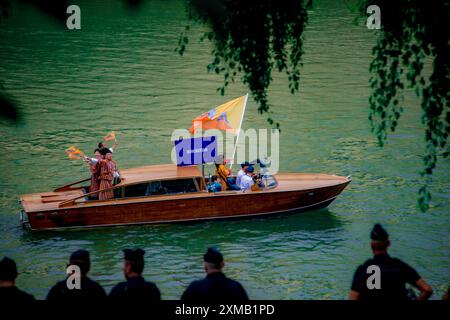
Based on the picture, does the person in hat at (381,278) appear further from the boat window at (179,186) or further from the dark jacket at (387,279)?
the boat window at (179,186)

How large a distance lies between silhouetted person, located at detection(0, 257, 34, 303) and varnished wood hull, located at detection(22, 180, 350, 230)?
947 cm

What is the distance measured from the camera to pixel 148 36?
3928 centimetres

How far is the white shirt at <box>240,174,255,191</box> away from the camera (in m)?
17.4

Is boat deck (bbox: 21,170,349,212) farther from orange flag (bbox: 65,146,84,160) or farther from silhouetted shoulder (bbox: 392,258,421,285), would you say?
silhouetted shoulder (bbox: 392,258,421,285)

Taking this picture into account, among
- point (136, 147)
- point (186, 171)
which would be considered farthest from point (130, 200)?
point (136, 147)

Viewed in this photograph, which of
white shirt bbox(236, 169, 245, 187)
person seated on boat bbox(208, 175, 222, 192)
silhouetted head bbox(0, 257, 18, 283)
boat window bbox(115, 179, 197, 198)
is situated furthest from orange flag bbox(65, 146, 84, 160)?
silhouetted head bbox(0, 257, 18, 283)

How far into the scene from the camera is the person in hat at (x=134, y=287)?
7.43m

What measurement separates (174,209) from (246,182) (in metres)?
1.69

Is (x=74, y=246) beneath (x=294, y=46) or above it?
beneath

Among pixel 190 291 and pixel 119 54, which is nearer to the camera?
pixel 190 291
